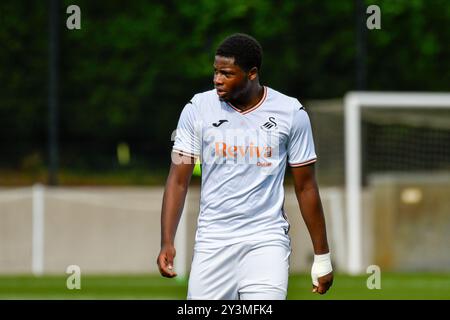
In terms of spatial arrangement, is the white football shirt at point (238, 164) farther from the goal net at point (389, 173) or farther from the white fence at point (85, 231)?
the white fence at point (85, 231)

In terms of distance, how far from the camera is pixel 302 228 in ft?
65.5

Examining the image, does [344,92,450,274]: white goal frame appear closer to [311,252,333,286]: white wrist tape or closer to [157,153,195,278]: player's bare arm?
[311,252,333,286]: white wrist tape

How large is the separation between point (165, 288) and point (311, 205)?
920 cm

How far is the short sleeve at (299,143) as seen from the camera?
7078 mm

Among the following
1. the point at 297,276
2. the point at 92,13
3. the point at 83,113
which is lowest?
the point at 297,276

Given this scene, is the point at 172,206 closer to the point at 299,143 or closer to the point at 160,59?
the point at 299,143

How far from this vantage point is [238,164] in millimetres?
6953

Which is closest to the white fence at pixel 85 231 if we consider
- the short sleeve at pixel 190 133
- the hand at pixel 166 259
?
the short sleeve at pixel 190 133

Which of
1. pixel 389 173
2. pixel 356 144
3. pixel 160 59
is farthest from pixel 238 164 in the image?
pixel 160 59

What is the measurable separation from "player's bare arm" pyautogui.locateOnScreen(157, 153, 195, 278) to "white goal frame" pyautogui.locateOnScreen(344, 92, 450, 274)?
39.6ft

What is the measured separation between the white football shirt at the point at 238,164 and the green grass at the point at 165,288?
714 centimetres
